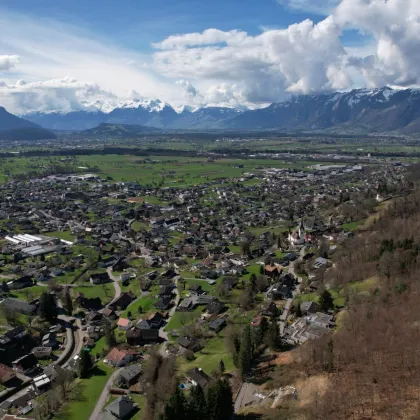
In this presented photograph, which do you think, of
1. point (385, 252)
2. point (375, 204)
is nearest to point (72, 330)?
point (385, 252)

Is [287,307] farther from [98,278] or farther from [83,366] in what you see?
[98,278]

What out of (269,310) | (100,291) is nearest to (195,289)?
(269,310)

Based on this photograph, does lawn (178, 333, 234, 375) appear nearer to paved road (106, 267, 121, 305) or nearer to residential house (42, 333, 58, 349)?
residential house (42, 333, 58, 349)

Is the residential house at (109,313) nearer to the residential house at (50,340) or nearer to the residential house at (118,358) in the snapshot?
the residential house at (50,340)

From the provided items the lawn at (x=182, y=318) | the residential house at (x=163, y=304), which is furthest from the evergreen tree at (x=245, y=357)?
the residential house at (x=163, y=304)

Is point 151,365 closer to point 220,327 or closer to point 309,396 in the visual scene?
point 220,327

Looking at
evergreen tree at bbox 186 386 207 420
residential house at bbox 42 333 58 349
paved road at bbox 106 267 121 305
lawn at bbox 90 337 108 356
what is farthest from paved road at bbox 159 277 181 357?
evergreen tree at bbox 186 386 207 420

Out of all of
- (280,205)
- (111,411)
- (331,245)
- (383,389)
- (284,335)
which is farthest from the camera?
(280,205)
